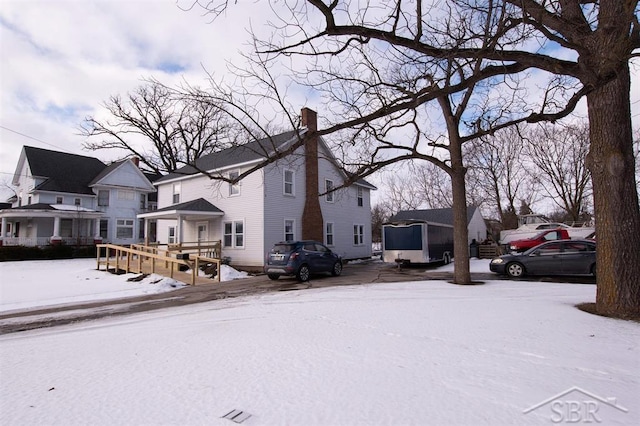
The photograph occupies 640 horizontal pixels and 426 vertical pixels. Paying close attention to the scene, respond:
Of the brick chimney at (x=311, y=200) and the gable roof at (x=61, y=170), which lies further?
the gable roof at (x=61, y=170)

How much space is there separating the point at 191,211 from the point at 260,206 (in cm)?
387

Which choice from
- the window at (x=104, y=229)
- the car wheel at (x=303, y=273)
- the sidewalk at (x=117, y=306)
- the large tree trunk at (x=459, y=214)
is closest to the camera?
the sidewalk at (x=117, y=306)

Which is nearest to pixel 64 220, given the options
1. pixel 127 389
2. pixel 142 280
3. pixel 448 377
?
pixel 142 280

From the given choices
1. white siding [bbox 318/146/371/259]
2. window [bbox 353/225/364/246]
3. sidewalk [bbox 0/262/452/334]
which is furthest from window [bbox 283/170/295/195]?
sidewalk [bbox 0/262/452/334]

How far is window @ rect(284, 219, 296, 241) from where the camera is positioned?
66.5ft

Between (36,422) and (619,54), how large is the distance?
9.11 metres

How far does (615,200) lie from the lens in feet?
21.5

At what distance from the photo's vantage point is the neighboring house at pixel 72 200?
28562 millimetres

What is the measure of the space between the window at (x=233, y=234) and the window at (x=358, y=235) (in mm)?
9308

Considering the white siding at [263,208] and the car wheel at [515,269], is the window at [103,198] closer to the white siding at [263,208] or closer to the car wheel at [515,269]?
the white siding at [263,208]

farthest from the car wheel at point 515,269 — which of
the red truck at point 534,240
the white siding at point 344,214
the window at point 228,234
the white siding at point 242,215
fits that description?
the window at point 228,234

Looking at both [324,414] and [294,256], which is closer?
[324,414]

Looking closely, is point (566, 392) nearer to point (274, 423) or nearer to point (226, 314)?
point (274, 423)

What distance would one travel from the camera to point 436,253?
20.4 m
